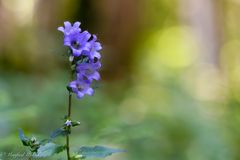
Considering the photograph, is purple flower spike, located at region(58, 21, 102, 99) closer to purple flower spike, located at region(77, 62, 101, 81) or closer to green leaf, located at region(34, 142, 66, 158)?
purple flower spike, located at region(77, 62, 101, 81)

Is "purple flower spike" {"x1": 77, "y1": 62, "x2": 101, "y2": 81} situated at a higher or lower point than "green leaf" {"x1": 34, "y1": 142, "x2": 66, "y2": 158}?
higher

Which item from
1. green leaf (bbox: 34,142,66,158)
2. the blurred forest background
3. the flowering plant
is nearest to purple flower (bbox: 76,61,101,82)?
the flowering plant

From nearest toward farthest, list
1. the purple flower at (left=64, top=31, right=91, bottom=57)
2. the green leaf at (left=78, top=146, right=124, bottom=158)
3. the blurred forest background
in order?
1. the purple flower at (left=64, top=31, right=91, bottom=57)
2. the green leaf at (left=78, top=146, right=124, bottom=158)
3. the blurred forest background

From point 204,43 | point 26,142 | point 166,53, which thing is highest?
point 166,53

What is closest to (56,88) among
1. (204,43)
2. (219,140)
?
(219,140)

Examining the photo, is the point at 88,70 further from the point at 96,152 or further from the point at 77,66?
the point at 96,152

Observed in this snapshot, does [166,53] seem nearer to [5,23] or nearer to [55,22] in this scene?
[55,22]

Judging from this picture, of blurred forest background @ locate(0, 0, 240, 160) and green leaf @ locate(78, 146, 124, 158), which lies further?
blurred forest background @ locate(0, 0, 240, 160)
